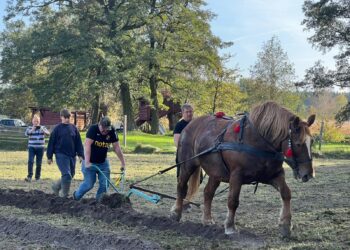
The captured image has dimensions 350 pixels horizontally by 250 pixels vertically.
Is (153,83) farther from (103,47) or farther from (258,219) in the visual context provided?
(258,219)

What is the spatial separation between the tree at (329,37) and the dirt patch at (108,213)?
2194 cm

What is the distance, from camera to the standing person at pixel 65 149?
9.73 meters

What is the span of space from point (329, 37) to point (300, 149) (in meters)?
23.8

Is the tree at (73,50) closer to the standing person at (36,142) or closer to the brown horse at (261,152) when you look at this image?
the standing person at (36,142)

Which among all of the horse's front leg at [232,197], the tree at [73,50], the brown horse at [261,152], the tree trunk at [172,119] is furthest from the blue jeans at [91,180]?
the tree trunk at [172,119]

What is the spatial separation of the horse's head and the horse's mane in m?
0.15

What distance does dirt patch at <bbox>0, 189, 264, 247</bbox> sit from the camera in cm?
643

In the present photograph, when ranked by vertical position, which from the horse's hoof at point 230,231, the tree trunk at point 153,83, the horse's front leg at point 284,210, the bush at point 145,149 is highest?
the tree trunk at point 153,83

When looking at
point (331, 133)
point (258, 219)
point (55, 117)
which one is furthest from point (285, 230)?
point (55, 117)

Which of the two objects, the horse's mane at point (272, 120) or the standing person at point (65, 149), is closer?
the horse's mane at point (272, 120)

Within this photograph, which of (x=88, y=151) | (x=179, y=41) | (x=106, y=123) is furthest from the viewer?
(x=179, y=41)

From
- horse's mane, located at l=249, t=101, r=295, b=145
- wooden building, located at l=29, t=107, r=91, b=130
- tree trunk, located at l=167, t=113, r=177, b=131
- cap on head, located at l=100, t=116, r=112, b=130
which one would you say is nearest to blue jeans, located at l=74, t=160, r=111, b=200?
cap on head, located at l=100, t=116, r=112, b=130

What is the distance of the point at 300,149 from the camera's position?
616 centimetres

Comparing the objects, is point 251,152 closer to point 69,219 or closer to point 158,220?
point 158,220
